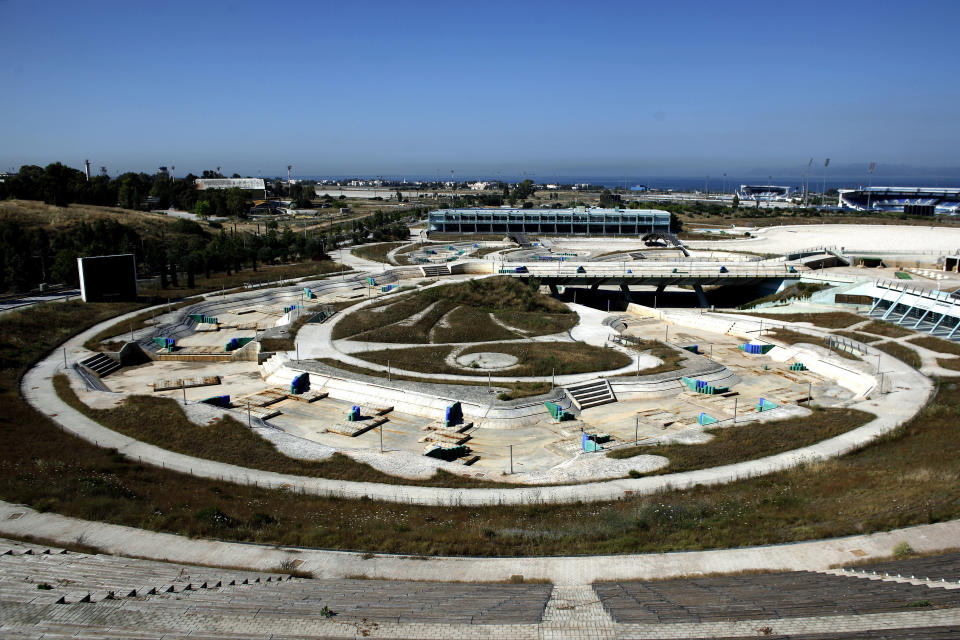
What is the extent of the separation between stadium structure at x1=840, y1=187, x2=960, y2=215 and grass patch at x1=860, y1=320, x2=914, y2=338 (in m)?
119

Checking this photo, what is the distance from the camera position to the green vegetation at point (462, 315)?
144ft

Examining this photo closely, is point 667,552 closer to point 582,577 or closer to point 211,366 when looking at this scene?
point 582,577

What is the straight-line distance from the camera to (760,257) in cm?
8319

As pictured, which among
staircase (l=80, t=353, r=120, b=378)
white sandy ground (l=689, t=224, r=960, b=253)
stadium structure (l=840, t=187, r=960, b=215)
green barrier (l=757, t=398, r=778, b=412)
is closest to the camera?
green barrier (l=757, t=398, r=778, b=412)

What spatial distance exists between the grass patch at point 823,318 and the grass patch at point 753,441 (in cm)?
2240

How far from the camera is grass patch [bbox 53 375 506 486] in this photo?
75.3ft

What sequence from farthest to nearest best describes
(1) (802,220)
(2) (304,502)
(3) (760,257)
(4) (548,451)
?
(1) (802,220)
(3) (760,257)
(4) (548,451)
(2) (304,502)

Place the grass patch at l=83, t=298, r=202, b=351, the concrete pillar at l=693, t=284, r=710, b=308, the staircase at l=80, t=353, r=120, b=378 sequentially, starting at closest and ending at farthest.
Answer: the staircase at l=80, t=353, r=120, b=378 → the grass patch at l=83, t=298, r=202, b=351 → the concrete pillar at l=693, t=284, r=710, b=308

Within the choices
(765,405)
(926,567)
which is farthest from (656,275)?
(926,567)

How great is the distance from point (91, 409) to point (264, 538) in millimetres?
17746

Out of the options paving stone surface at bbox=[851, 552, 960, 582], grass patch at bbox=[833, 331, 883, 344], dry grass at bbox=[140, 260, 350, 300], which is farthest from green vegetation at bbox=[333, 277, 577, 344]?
paving stone surface at bbox=[851, 552, 960, 582]

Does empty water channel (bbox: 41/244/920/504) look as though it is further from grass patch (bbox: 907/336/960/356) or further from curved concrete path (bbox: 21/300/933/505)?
grass patch (bbox: 907/336/960/356)

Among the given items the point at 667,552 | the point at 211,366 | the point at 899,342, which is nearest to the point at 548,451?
the point at 667,552

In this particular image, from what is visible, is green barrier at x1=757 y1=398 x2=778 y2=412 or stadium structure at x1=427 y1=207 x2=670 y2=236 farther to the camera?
stadium structure at x1=427 y1=207 x2=670 y2=236
